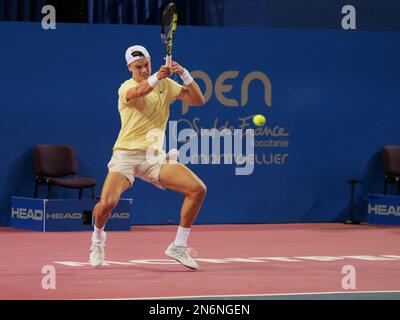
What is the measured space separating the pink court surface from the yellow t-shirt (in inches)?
45.2

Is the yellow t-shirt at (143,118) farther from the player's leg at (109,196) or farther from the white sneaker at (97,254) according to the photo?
the white sneaker at (97,254)

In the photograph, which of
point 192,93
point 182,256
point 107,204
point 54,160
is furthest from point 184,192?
point 54,160

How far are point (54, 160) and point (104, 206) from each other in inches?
198

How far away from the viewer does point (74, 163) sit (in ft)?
45.5

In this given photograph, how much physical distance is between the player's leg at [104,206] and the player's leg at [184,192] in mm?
375

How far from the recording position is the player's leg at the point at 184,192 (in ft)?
29.4

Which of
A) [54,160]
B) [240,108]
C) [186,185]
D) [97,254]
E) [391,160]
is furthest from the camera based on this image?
[391,160]

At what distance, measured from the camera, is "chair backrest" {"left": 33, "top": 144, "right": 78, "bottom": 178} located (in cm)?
1371

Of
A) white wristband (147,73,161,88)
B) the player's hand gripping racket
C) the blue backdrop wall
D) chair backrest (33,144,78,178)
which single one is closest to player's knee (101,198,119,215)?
white wristband (147,73,161,88)

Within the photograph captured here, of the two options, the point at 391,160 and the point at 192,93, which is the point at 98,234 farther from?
the point at 391,160

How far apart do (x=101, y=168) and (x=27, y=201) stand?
130 cm

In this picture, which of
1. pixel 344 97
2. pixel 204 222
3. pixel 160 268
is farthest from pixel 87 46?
pixel 160 268

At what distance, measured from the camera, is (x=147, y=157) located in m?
9.12
